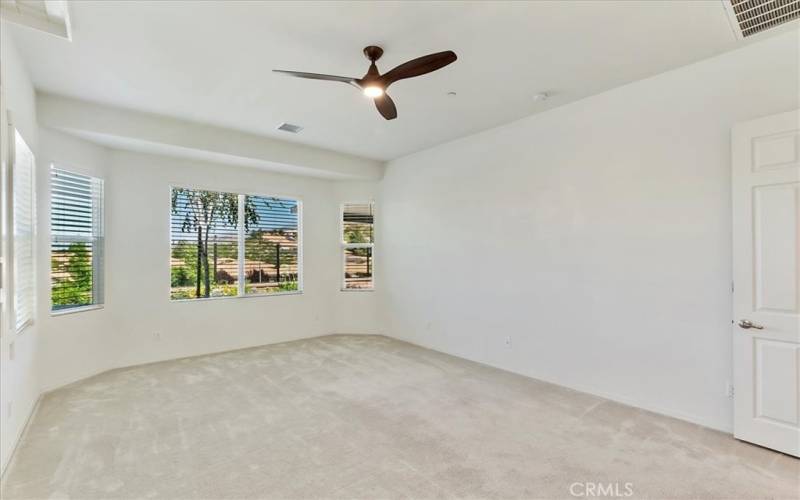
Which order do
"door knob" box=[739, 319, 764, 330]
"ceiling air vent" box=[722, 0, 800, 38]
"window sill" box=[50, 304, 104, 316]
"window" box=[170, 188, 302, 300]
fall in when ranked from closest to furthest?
1. "ceiling air vent" box=[722, 0, 800, 38]
2. "door knob" box=[739, 319, 764, 330]
3. "window sill" box=[50, 304, 104, 316]
4. "window" box=[170, 188, 302, 300]

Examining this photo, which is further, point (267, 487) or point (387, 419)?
point (387, 419)

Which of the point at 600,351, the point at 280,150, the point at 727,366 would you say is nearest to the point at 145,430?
the point at 280,150

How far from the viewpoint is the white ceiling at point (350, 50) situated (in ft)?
8.01

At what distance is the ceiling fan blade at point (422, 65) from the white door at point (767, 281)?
7.44 feet

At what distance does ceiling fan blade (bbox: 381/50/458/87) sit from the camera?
2.36 metres

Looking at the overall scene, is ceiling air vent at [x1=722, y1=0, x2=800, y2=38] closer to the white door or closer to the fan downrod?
the white door

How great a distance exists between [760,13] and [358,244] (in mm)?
5380

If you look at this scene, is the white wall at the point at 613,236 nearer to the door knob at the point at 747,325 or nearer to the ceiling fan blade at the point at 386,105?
the door knob at the point at 747,325

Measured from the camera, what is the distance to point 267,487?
7.45 ft

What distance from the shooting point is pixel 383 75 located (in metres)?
2.65

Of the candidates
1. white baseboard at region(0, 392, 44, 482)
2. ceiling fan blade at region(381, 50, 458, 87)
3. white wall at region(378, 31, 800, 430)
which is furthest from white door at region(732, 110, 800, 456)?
white baseboard at region(0, 392, 44, 482)

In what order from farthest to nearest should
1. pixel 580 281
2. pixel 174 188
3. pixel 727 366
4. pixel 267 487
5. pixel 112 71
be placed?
pixel 174 188 → pixel 580 281 → pixel 112 71 → pixel 727 366 → pixel 267 487

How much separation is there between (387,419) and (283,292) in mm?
3485

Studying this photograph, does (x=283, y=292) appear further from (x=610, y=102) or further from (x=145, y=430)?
(x=610, y=102)
